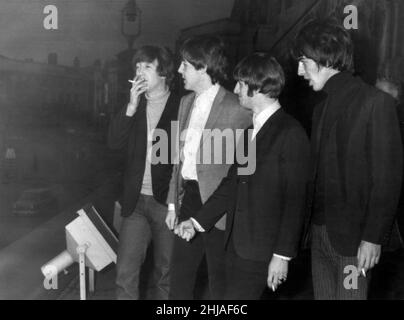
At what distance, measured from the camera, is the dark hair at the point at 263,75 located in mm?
2070

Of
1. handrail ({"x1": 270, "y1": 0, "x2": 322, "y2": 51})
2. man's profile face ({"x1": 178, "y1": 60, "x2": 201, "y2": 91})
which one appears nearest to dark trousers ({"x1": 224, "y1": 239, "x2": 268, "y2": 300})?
man's profile face ({"x1": 178, "y1": 60, "x2": 201, "y2": 91})

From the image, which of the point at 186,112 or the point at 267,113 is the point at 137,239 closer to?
the point at 186,112

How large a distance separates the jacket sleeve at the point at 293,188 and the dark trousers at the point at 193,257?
40cm

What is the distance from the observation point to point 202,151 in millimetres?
2402

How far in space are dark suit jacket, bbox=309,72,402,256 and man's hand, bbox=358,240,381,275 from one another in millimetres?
26

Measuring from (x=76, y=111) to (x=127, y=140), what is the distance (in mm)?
1128

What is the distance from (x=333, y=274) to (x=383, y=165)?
0.51 m

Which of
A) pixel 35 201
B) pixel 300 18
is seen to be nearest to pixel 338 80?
pixel 300 18

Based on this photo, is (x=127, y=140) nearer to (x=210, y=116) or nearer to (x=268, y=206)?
(x=210, y=116)

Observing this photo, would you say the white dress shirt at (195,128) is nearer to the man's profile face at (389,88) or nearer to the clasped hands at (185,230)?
the clasped hands at (185,230)

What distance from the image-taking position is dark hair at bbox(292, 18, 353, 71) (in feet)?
6.63

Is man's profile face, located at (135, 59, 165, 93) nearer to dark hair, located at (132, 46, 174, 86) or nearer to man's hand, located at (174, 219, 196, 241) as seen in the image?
dark hair, located at (132, 46, 174, 86)

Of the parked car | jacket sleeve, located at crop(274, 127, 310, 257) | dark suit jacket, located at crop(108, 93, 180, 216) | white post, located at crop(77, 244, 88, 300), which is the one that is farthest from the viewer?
the parked car
